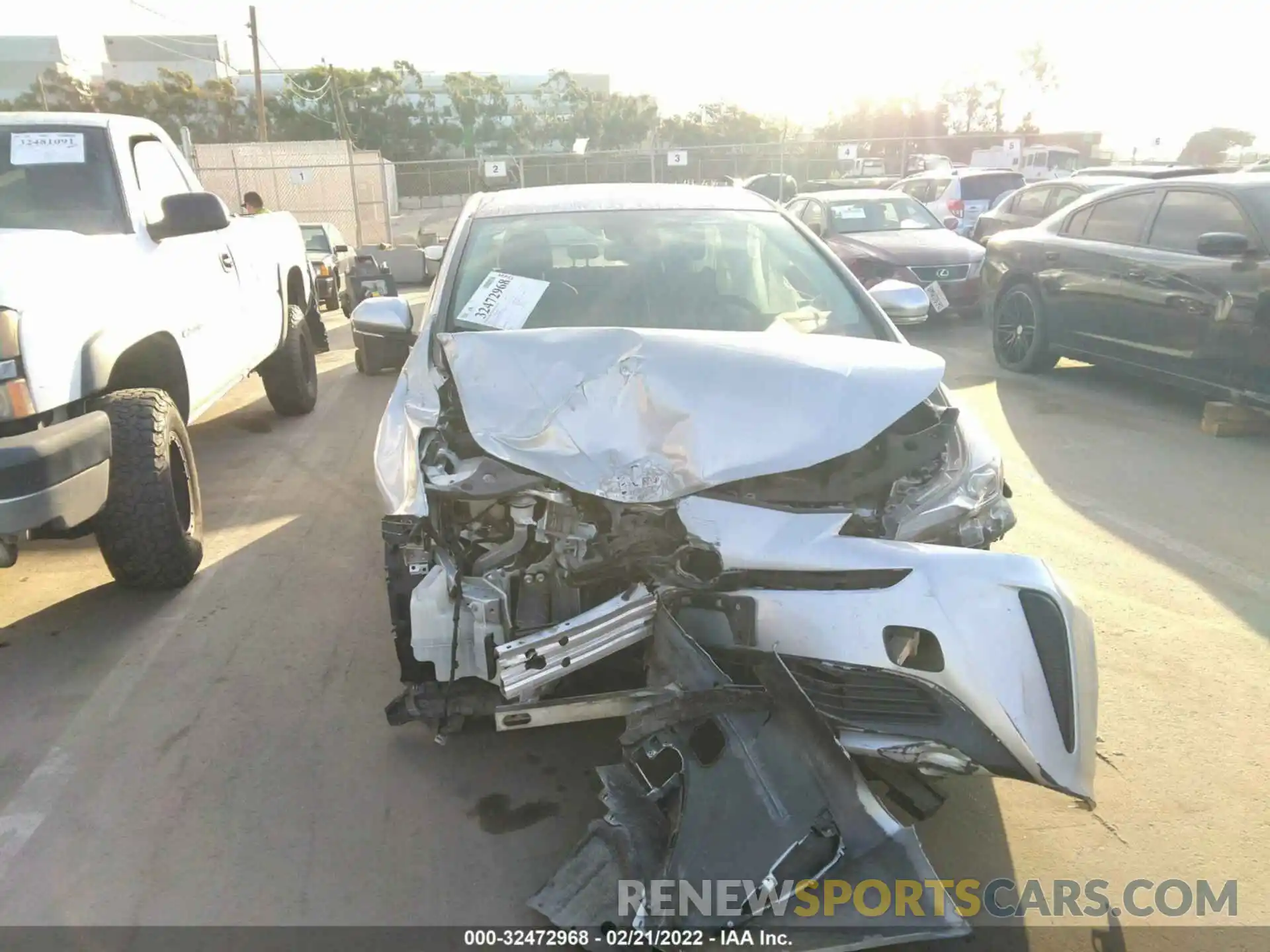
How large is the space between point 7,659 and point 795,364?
10.8ft

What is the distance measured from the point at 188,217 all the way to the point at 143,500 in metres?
1.51

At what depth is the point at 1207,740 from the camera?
3.04 meters

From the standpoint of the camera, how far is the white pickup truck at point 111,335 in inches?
124

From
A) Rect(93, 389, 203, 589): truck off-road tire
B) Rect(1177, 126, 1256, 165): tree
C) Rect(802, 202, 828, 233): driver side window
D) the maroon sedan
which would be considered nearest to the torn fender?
Rect(93, 389, 203, 589): truck off-road tire

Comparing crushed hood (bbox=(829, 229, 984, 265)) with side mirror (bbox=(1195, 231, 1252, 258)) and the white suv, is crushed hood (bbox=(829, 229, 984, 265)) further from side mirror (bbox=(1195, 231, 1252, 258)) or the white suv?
the white suv

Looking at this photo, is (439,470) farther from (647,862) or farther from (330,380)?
(330,380)

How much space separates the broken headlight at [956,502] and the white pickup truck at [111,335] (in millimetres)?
2755

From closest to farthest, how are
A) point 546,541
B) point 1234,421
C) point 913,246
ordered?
point 546,541 → point 1234,421 → point 913,246

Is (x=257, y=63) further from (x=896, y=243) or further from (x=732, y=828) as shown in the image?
(x=732, y=828)

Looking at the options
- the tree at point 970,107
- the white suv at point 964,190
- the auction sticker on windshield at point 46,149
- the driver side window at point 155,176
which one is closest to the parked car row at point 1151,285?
the driver side window at point 155,176

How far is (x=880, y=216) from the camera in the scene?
11.2m

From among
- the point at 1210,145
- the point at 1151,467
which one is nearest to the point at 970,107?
the point at 1210,145

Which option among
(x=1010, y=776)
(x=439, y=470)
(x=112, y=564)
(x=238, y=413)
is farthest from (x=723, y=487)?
(x=238, y=413)

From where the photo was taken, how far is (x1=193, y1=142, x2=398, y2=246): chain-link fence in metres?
18.7
